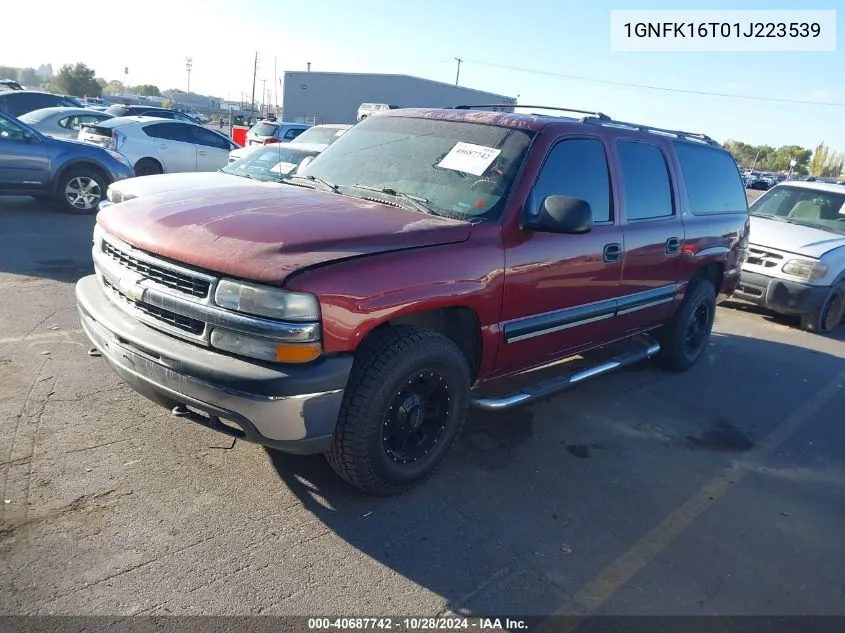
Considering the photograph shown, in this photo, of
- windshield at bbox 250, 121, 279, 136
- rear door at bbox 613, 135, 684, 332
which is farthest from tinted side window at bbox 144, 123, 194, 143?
rear door at bbox 613, 135, 684, 332

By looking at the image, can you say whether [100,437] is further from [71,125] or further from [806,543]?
[71,125]

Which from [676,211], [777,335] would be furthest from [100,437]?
[777,335]

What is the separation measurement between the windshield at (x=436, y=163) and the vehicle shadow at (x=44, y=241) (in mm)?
3819

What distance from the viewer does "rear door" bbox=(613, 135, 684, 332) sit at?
4496 mm

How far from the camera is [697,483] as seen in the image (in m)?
3.90

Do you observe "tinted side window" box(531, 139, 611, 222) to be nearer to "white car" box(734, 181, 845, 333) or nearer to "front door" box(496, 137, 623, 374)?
"front door" box(496, 137, 623, 374)

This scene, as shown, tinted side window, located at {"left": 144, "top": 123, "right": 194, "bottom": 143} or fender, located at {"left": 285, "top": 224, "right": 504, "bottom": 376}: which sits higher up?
tinted side window, located at {"left": 144, "top": 123, "right": 194, "bottom": 143}

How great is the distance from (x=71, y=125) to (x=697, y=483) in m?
16.0

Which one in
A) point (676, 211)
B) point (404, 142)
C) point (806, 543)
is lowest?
point (806, 543)

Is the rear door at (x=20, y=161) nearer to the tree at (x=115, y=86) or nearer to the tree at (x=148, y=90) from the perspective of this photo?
the tree at (x=148, y=90)

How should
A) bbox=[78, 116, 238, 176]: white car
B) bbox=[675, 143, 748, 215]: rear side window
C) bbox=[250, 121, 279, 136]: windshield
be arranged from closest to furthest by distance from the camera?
bbox=[675, 143, 748, 215]: rear side window
bbox=[78, 116, 238, 176]: white car
bbox=[250, 121, 279, 136]: windshield

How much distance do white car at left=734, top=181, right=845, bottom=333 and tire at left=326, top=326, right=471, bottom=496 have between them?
19.1ft

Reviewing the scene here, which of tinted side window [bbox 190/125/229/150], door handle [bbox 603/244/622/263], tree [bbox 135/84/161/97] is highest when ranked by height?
tree [bbox 135/84/161/97]

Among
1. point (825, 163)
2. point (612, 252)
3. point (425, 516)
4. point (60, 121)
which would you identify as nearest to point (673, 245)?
point (612, 252)
